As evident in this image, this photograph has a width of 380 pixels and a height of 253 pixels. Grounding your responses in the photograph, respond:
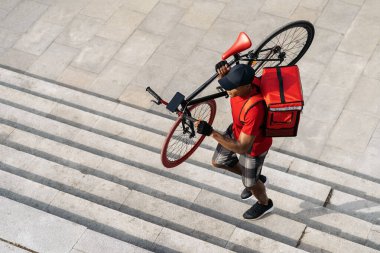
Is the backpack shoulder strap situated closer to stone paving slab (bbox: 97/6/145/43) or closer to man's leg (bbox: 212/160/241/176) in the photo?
man's leg (bbox: 212/160/241/176)

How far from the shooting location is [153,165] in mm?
7121

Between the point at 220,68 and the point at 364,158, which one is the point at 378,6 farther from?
the point at 220,68

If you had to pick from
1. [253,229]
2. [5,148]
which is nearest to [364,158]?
[253,229]

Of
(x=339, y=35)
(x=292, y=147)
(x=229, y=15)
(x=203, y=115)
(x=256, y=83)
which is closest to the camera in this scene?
(x=256, y=83)

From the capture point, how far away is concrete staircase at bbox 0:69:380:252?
586 centimetres

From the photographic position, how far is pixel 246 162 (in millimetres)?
5691

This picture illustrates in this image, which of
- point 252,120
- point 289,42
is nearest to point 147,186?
point 252,120

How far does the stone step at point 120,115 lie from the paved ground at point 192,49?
15.9 inches

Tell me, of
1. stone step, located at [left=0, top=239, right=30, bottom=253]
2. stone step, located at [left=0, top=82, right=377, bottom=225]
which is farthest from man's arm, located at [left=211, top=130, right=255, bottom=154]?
stone step, located at [left=0, top=239, right=30, bottom=253]

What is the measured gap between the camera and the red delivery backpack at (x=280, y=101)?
505 centimetres

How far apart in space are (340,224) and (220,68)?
2.18 meters

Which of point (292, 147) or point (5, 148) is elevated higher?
point (5, 148)

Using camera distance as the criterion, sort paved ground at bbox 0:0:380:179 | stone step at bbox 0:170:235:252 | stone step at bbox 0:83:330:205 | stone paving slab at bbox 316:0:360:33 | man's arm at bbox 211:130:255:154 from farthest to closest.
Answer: stone paving slab at bbox 316:0:360:33 → paved ground at bbox 0:0:380:179 → stone step at bbox 0:83:330:205 → stone step at bbox 0:170:235:252 → man's arm at bbox 211:130:255:154

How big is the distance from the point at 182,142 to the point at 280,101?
1.91 metres
